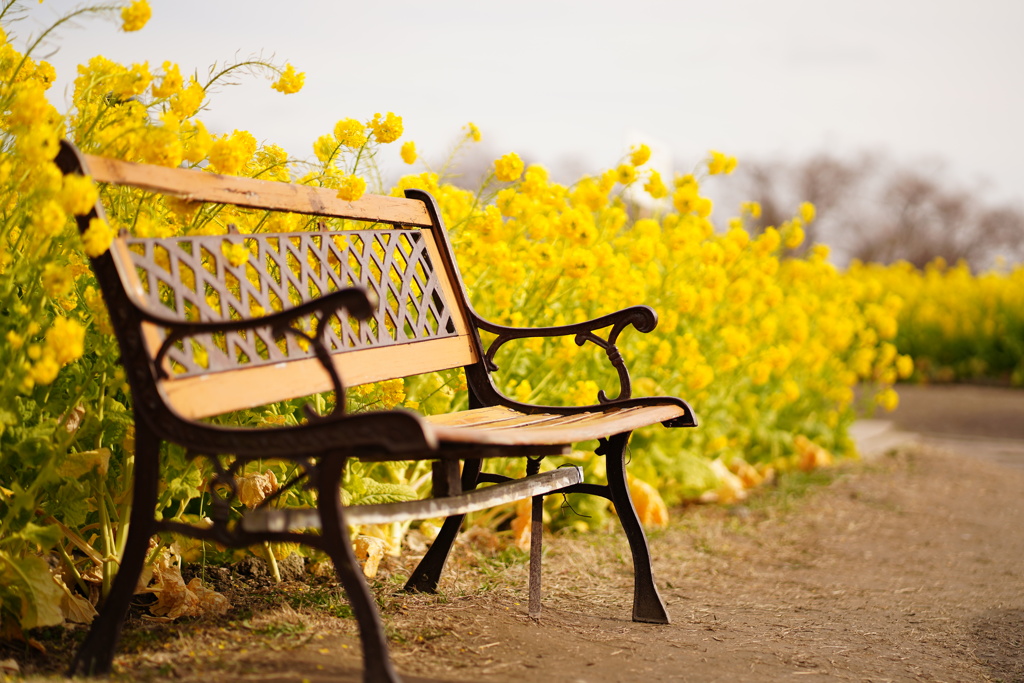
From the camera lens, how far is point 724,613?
129 inches

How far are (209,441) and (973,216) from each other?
121ft

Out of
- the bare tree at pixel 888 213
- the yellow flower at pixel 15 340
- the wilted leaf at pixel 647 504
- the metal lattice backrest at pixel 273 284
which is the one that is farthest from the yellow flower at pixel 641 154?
the bare tree at pixel 888 213

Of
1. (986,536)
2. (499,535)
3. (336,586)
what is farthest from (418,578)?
(986,536)

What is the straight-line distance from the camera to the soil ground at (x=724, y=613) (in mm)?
2434

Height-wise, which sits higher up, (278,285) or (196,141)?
(196,141)

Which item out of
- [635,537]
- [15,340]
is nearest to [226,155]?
[15,340]

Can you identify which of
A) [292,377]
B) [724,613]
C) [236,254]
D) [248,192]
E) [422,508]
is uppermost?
[248,192]

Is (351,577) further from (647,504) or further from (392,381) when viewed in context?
(647,504)

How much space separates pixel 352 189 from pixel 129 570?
1.18 m

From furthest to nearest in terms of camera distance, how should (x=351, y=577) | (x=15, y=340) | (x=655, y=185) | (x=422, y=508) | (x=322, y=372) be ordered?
(x=655, y=185) < (x=322, y=372) < (x=422, y=508) < (x=15, y=340) < (x=351, y=577)

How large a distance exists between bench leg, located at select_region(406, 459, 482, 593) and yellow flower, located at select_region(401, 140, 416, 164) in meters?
1.02

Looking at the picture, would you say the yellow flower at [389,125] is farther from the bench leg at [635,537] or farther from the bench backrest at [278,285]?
the bench leg at [635,537]

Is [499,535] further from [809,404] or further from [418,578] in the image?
[809,404]

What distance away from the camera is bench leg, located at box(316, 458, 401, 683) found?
1957mm
